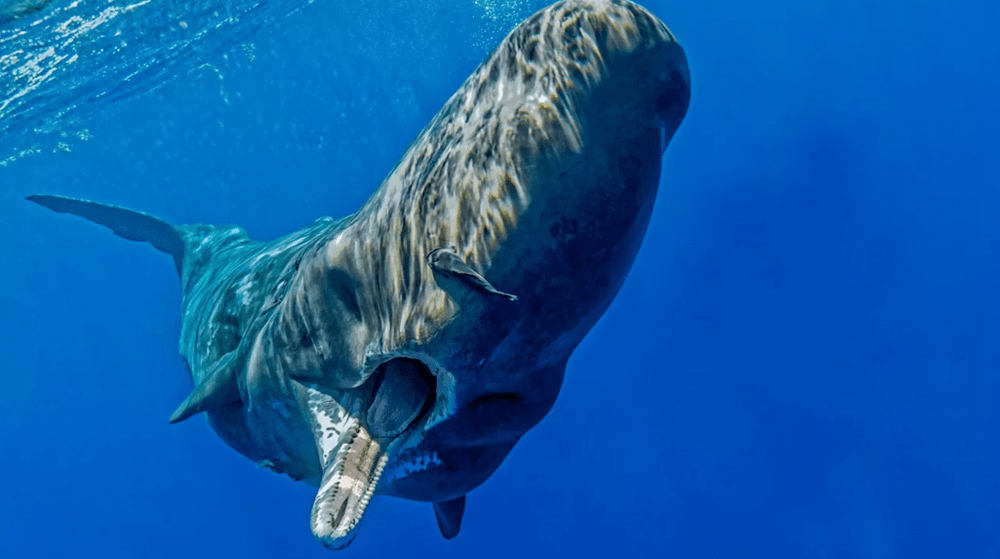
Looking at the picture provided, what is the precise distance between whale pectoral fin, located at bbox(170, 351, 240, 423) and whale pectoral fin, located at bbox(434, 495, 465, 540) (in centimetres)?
151

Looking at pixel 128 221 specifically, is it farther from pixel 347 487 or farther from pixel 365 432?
pixel 347 487

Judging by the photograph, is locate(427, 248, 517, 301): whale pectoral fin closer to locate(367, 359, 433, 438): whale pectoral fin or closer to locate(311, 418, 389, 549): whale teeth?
locate(367, 359, 433, 438): whale pectoral fin

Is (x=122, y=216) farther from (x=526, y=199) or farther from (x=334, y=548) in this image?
(x=526, y=199)

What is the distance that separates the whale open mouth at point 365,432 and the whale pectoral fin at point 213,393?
1.50 metres

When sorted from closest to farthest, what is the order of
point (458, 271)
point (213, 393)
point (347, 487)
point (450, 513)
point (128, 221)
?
point (458, 271) → point (347, 487) → point (213, 393) → point (450, 513) → point (128, 221)

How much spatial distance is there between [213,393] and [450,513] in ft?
5.57

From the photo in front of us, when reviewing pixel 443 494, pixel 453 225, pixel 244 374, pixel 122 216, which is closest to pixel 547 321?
pixel 453 225

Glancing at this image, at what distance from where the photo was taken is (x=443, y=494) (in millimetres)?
3592

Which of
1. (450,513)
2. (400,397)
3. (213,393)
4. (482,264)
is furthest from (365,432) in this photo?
(450,513)

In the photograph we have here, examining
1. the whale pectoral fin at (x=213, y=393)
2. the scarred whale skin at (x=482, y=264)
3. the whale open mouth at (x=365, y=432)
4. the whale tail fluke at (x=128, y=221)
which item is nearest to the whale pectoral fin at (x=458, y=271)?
the scarred whale skin at (x=482, y=264)

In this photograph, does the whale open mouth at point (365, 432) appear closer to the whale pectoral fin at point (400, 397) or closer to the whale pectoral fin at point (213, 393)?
the whale pectoral fin at point (400, 397)

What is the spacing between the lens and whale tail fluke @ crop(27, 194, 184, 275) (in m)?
9.19

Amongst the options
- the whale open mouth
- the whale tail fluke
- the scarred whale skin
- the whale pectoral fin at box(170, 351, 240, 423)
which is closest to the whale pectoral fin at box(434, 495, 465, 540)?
the scarred whale skin

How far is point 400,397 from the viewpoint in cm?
282
